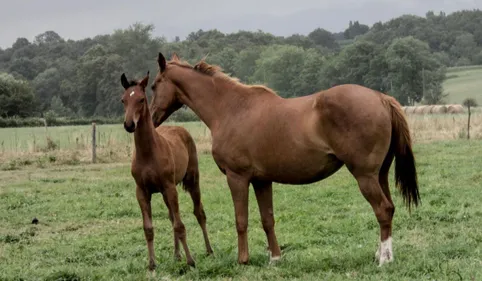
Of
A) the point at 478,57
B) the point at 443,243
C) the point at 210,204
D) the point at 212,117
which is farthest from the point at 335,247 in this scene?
the point at 478,57

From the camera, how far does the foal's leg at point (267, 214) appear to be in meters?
6.87

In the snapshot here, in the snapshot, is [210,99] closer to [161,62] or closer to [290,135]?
[161,62]

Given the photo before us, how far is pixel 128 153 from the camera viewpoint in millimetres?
22000

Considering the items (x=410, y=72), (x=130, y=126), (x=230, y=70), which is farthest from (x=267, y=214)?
(x=230, y=70)

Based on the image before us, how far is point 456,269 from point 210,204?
21.7ft

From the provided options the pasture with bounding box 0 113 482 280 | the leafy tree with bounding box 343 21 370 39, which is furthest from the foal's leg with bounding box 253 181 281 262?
the leafy tree with bounding box 343 21 370 39

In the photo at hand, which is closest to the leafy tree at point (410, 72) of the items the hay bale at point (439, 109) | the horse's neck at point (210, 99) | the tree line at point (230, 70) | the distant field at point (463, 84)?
the tree line at point (230, 70)

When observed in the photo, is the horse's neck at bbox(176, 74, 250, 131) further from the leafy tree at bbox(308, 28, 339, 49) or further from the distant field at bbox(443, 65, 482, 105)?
the leafy tree at bbox(308, 28, 339, 49)

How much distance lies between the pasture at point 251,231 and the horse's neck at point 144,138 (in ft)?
4.42

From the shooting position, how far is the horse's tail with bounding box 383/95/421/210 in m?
6.39

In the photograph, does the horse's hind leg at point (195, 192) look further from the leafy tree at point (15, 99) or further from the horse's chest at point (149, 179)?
the leafy tree at point (15, 99)

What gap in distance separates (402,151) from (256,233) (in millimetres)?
3061

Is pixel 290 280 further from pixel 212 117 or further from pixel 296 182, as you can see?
pixel 212 117

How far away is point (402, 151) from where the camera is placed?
21.4 feet
